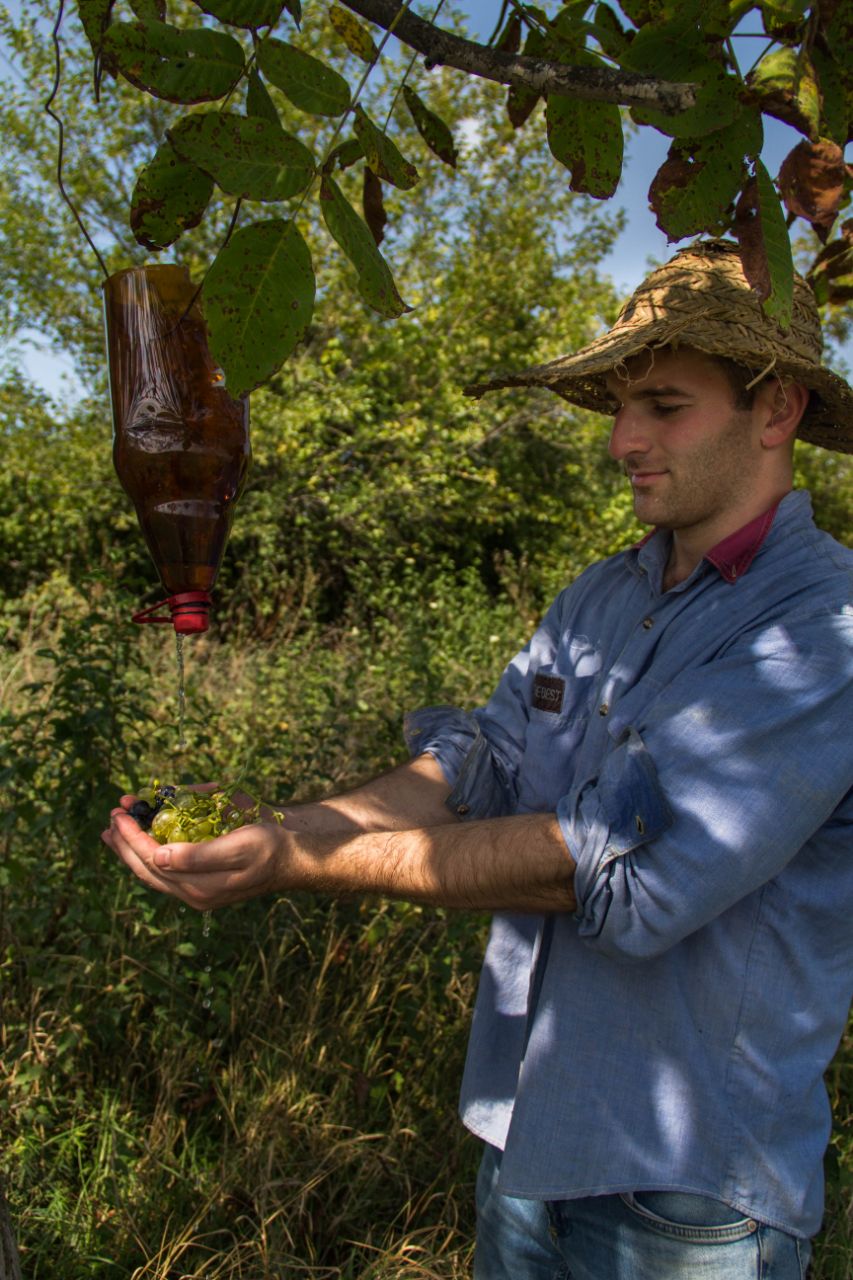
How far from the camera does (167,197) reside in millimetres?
1224

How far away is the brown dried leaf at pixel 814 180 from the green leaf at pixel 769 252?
0.49 ft

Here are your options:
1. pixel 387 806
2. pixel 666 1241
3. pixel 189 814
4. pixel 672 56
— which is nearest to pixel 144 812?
pixel 189 814

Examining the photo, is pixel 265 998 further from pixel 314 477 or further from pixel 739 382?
pixel 314 477

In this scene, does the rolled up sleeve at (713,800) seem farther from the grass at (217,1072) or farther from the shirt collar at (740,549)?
the grass at (217,1072)

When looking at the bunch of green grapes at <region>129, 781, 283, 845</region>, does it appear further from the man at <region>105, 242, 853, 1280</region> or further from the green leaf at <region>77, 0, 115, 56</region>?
the green leaf at <region>77, 0, 115, 56</region>

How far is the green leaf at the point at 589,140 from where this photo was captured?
1.41 meters

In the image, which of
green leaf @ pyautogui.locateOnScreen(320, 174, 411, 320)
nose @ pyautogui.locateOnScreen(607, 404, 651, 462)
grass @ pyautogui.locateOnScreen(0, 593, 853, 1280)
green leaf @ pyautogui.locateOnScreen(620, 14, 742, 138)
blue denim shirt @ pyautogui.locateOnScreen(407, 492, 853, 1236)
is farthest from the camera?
grass @ pyautogui.locateOnScreen(0, 593, 853, 1280)

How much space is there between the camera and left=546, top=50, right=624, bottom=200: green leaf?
141 cm

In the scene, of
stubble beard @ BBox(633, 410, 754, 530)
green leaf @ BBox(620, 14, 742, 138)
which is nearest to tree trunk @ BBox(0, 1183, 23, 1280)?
stubble beard @ BBox(633, 410, 754, 530)

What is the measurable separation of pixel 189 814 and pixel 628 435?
94cm

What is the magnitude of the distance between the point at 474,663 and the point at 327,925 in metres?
3.08

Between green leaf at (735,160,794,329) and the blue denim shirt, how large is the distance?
1.59 feet

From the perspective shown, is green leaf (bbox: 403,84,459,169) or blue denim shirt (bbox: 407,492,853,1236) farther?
green leaf (bbox: 403,84,459,169)

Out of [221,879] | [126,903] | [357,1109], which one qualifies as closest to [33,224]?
[126,903]
